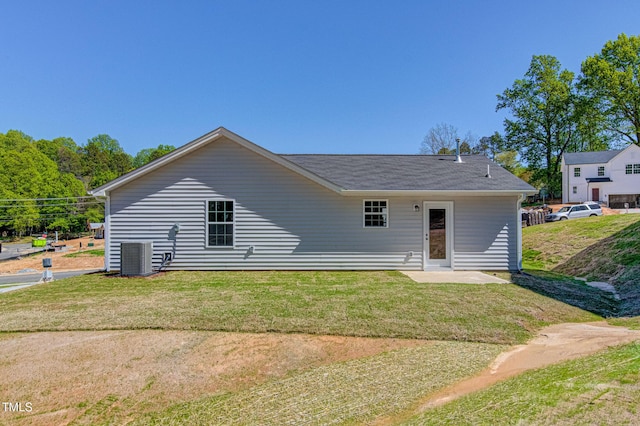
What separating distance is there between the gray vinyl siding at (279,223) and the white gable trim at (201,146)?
180 millimetres

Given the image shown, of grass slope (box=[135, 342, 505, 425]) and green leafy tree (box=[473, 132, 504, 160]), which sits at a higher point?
green leafy tree (box=[473, 132, 504, 160])

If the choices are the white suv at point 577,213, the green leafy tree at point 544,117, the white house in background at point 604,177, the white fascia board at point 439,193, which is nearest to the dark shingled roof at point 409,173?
the white fascia board at point 439,193

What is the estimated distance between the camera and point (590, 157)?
118ft

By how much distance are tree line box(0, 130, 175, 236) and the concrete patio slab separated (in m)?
43.8

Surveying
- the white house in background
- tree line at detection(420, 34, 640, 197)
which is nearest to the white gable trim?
tree line at detection(420, 34, 640, 197)

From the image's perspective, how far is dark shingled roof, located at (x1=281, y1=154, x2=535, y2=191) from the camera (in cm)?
959

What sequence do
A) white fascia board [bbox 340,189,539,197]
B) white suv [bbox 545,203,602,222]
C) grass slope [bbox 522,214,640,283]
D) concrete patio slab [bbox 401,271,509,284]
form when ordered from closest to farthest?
concrete patio slab [bbox 401,271,509,284]
white fascia board [bbox 340,189,539,197]
grass slope [bbox 522,214,640,283]
white suv [bbox 545,203,602,222]

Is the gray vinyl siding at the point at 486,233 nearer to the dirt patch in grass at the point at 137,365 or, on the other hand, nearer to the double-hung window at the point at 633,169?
the dirt patch in grass at the point at 137,365

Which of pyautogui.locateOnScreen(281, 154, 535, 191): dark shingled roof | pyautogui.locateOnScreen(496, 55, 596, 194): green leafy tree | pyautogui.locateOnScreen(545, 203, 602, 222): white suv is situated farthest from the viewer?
pyautogui.locateOnScreen(496, 55, 596, 194): green leafy tree

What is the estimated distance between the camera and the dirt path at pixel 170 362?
3.14 m

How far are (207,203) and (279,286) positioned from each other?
12.3ft

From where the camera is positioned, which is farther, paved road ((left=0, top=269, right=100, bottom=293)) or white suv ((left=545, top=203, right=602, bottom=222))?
white suv ((left=545, top=203, right=602, bottom=222))

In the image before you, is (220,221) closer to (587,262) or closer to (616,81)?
(587,262)

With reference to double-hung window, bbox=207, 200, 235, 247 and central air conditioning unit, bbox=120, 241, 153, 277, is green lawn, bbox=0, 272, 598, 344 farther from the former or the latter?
double-hung window, bbox=207, 200, 235, 247
